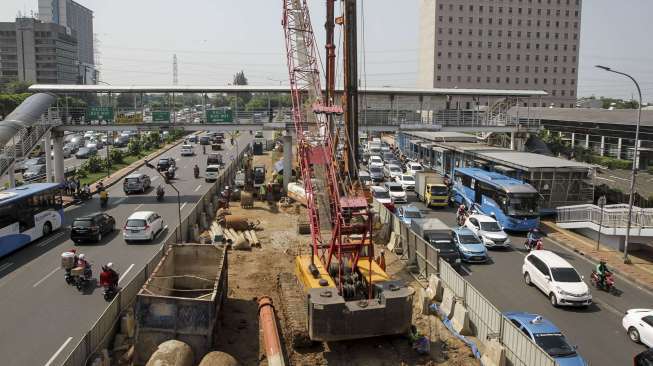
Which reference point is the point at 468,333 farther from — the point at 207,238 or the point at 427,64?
the point at 427,64

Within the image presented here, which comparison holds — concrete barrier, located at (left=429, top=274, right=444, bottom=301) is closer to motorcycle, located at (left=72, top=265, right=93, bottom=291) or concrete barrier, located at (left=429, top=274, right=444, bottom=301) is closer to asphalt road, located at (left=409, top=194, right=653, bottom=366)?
asphalt road, located at (left=409, top=194, right=653, bottom=366)

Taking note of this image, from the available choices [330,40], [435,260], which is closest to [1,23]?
[330,40]

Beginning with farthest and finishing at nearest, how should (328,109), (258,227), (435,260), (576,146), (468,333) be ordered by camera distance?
(576,146)
(258,227)
(328,109)
(435,260)
(468,333)

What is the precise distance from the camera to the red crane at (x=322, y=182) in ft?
54.2

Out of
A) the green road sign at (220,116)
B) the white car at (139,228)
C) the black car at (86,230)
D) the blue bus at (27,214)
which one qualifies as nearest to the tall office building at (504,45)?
the green road sign at (220,116)

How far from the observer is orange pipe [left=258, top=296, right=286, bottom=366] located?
535 inches

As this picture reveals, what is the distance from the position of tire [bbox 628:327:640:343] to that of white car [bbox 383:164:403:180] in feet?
96.3

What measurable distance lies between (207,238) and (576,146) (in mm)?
42418

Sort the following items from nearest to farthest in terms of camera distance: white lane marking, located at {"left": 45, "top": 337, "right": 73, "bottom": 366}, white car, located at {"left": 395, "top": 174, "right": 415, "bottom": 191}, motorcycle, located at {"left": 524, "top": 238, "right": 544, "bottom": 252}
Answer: white lane marking, located at {"left": 45, "top": 337, "right": 73, "bottom": 366}
motorcycle, located at {"left": 524, "top": 238, "right": 544, "bottom": 252}
white car, located at {"left": 395, "top": 174, "right": 415, "bottom": 191}

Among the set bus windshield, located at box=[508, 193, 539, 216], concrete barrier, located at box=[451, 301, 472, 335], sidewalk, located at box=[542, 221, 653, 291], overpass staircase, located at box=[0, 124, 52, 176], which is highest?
overpass staircase, located at box=[0, 124, 52, 176]

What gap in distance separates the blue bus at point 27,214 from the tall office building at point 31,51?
6037 inches

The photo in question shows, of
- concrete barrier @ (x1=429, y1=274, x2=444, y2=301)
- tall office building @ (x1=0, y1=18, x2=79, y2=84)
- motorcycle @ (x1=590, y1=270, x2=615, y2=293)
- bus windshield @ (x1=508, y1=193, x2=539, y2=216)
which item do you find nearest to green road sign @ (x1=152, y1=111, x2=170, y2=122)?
bus windshield @ (x1=508, y1=193, x2=539, y2=216)

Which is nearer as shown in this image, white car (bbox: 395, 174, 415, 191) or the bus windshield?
the bus windshield

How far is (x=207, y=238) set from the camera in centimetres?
2614
